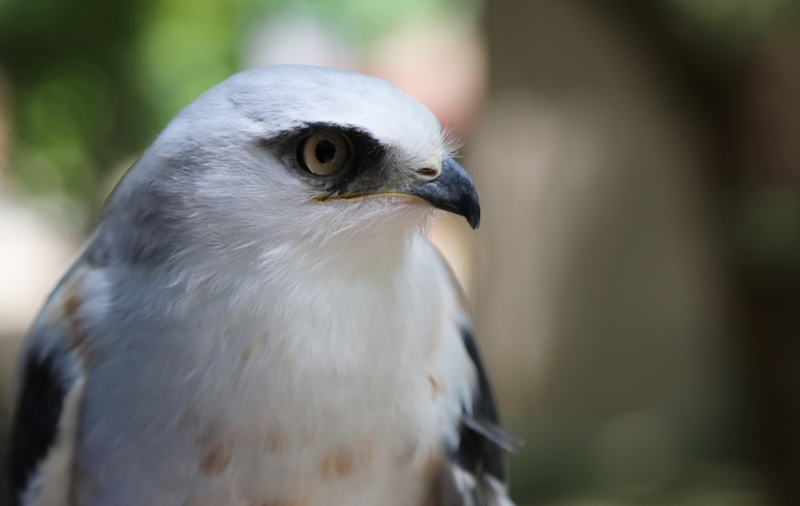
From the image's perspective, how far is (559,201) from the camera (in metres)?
5.32

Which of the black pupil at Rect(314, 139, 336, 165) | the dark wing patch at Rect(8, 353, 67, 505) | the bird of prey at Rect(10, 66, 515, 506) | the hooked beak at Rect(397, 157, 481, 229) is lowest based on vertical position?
the dark wing patch at Rect(8, 353, 67, 505)

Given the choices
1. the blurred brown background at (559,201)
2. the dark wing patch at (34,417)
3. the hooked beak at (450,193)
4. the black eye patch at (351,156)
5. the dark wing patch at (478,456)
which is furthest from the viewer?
the blurred brown background at (559,201)

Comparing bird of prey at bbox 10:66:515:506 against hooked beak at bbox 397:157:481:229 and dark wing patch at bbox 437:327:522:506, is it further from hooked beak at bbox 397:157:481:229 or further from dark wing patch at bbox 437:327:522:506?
dark wing patch at bbox 437:327:522:506

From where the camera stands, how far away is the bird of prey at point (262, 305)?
1161 mm

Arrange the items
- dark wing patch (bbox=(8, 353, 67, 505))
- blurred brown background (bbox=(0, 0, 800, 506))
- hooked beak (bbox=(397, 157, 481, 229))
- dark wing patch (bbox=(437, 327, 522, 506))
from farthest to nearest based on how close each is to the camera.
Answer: blurred brown background (bbox=(0, 0, 800, 506))
dark wing patch (bbox=(437, 327, 522, 506))
dark wing patch (bbox=(8, 353, 67, 505))
hooked beak (bbox=(397, 157, 481, 229))

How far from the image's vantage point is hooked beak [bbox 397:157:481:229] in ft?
4.05

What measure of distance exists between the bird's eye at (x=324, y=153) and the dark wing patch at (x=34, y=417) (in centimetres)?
72

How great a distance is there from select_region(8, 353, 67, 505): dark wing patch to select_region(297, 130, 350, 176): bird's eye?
0.72 meters

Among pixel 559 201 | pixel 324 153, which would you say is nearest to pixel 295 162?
pixel 324 153

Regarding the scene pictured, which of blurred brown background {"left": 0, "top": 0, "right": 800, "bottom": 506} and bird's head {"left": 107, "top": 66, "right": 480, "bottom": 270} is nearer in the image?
bird's head {"left": 107, "top": 66, "right": 480, "bottom": 270}

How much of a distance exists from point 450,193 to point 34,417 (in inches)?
42.2

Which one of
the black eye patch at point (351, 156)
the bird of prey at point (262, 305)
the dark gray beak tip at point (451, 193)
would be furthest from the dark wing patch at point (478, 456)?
the black eye patch at point (351, 156)

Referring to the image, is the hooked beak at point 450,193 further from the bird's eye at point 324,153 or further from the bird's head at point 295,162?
the bird's eye at point 324,153

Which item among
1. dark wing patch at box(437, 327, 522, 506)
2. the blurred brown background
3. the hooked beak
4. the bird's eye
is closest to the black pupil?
the bird's eye
